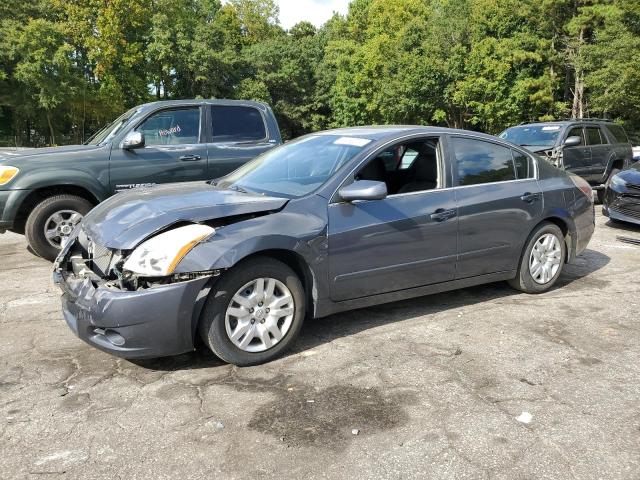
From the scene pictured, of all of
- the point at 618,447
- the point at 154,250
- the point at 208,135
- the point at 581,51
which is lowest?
the point at 618,447

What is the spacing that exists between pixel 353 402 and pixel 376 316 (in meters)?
1.58

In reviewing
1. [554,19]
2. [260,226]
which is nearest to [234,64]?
[554,19]

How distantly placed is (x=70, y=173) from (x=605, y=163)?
10.6 m

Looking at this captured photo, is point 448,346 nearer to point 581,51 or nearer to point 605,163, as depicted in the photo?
point 605,163

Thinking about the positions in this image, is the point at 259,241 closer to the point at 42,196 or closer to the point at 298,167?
the point at 298,167

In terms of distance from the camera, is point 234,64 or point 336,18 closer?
point 234,64

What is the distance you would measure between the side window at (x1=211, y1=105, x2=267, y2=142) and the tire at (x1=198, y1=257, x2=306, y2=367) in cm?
426

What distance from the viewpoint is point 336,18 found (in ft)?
204

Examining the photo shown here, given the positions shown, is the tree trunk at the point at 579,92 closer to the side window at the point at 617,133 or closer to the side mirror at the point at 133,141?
the side window at the point at 617,133

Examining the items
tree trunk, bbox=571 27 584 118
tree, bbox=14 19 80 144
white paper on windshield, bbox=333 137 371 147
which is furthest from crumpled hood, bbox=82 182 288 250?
tree, bbox=14 19 80 144

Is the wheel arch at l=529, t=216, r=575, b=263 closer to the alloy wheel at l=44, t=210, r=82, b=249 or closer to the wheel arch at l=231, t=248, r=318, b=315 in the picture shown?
the wheel arch at l=231, t=248, r=318, b=315

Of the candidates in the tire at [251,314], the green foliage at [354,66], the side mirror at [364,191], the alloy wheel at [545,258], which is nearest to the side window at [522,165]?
the alloy wheel at [545,258]

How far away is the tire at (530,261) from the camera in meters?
5.32

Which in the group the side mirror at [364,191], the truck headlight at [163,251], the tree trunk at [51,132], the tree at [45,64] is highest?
the tree at [45,64]
